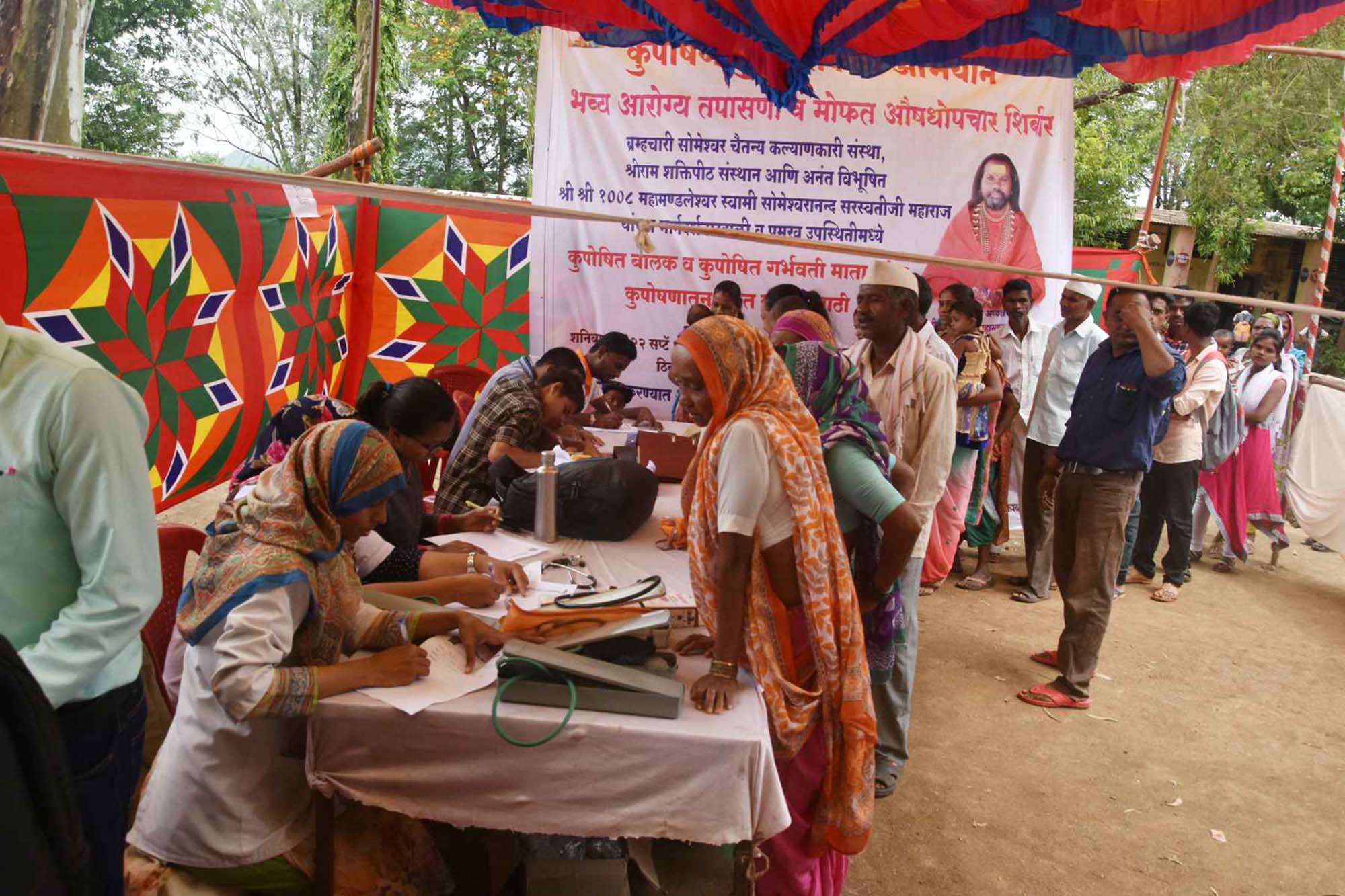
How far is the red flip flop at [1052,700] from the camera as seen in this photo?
421 cm

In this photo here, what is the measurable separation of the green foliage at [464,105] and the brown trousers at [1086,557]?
17.6 meters

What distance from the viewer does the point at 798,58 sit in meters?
4.20

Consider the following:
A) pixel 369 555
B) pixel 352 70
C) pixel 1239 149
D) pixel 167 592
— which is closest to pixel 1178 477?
pixel 369 555

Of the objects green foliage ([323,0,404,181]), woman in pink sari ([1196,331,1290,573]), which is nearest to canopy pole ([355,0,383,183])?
woman in pink sari ([1196,331,1290,573])

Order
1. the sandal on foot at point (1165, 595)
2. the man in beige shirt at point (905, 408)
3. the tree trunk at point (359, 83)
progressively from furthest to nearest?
the tree trunk at point (359, 83) → the sandal on foot at point (1165, 595) → the man in beige shirt at point (905, 408)

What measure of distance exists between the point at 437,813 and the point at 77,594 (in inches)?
31.1

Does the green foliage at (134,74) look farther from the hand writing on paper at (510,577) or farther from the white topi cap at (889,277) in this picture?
the hand writing on paper at (510,577)

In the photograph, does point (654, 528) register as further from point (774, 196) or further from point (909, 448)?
point (774, 196)

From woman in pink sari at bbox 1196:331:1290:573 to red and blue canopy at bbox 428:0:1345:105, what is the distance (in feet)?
8.24

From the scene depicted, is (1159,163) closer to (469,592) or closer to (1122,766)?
(1122,766)

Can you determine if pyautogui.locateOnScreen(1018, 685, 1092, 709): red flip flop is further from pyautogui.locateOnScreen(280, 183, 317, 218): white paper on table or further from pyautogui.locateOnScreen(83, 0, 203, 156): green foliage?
pyautogui.locateOnScreen(83, 0, 203, 156): green foliage

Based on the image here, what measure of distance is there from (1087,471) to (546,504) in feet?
8.16

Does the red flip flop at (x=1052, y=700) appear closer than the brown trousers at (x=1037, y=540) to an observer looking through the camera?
Yes

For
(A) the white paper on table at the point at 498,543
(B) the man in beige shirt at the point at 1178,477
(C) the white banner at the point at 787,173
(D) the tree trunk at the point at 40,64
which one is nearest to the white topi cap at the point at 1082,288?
(C) the white banner at the point at 787,173
